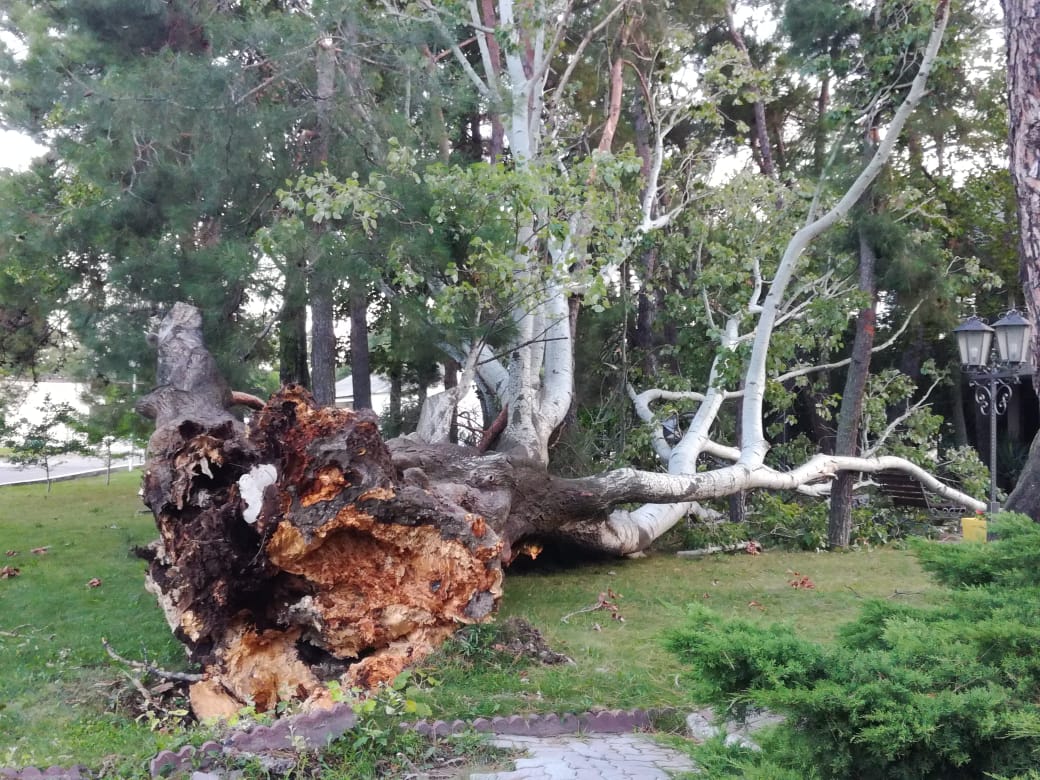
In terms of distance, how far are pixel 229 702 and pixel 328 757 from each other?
1.46m

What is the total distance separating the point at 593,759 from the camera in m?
3.74

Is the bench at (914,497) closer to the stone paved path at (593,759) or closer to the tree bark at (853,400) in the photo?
the tree bark at (853,400)

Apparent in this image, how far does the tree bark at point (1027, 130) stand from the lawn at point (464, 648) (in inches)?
72.8

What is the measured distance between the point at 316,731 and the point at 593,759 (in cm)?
125

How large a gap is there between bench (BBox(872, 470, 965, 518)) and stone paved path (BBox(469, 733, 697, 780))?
9865 millimetres

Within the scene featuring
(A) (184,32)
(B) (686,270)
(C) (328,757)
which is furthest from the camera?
(B) (686,270)

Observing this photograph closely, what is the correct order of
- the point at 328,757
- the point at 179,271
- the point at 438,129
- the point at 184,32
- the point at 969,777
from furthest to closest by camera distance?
the point at 184,32
the point at 438,129
the point at 179,271
the point at 328,757
the point at 969,777

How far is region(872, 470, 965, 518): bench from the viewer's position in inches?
495

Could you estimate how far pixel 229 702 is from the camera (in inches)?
188

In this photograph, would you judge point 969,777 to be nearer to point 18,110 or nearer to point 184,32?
point 184,32

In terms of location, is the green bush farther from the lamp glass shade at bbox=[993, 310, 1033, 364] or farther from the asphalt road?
the asphalt road

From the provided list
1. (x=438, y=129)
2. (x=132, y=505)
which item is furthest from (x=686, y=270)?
(x=132, y=505)

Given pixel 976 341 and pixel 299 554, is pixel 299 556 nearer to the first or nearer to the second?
pixel 299 554

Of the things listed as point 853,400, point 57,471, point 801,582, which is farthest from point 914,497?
Result: point 57,471
